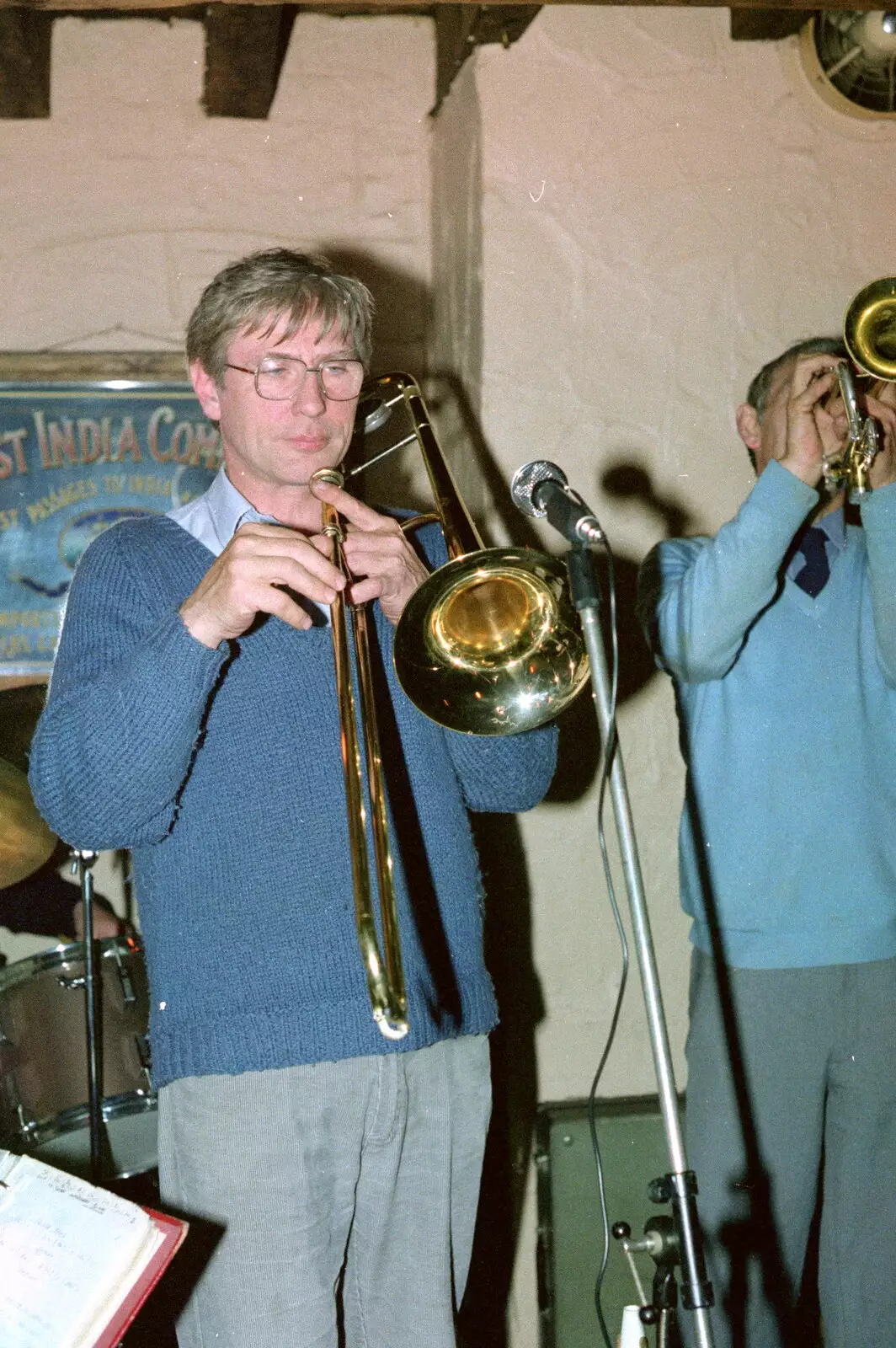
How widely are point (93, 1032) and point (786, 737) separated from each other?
168 cm

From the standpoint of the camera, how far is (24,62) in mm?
3100

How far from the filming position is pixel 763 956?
6.51ft

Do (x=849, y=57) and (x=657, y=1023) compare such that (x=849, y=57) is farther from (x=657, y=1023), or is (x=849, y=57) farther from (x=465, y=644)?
(x=657, y=1023)

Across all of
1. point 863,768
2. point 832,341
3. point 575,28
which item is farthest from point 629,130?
point 863,768

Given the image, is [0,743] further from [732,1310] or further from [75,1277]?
[732,1310]

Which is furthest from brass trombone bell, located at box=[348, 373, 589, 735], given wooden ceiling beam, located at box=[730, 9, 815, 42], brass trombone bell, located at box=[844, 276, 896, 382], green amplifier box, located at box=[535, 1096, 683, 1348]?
wooden ceiling beam, located at box=[730, 9, 815, 42]

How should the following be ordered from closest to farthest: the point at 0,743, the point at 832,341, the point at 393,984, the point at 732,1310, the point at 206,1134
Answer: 1. the point at 393,984
2. the point at 206,1134
3. the point at 732,1310
4. the point at 832,341
5. the point at 0,743

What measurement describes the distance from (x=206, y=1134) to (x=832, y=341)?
203 centimetres

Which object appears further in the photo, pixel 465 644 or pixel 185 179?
pixel 185 179

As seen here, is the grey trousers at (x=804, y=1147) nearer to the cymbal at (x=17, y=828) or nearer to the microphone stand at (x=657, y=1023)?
the microphone stand at (x=657, y=1023)

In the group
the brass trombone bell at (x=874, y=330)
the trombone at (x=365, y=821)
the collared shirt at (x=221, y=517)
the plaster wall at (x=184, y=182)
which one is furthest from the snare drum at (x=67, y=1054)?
the brass trombone bell at (x=874, y=330)

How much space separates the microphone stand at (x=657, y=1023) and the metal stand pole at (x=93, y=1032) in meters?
1.61

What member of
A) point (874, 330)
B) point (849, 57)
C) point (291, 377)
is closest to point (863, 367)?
point (874, 330)

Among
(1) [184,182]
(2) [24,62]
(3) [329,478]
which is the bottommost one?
(3) [329,478]
